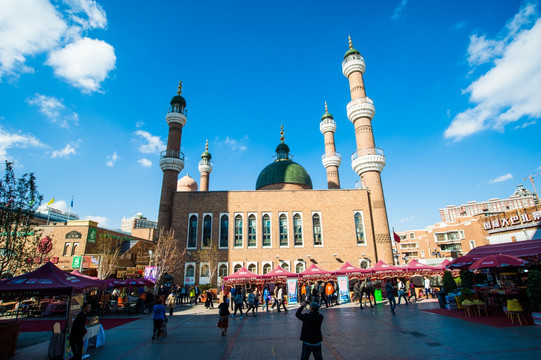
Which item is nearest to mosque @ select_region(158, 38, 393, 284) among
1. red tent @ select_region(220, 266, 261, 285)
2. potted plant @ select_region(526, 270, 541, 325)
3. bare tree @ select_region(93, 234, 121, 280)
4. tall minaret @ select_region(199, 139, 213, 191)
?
bare tree @ select_region(93, 234, 121, 280)

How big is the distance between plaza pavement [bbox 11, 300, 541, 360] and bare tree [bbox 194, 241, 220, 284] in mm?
13807

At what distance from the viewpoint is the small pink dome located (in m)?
42.8

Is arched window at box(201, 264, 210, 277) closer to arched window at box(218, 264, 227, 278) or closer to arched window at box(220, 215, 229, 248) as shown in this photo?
arched window at box(218, 264, 227, 278)

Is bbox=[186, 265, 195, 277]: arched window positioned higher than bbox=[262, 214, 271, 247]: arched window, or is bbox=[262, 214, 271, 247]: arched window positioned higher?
bbox=[262, 214, 271, 247]: arched window

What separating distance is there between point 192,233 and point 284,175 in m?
12.8

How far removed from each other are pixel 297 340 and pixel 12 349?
26.0 feet

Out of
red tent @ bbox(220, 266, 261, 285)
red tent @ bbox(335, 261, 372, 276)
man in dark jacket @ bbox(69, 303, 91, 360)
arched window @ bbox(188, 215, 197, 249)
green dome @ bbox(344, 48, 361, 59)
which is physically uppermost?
green dome @ bbox(344, 48, 361, 59)

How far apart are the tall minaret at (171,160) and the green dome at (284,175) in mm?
10238

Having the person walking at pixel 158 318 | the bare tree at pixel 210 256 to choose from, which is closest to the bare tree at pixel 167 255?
the bare tree at pixel 210 256

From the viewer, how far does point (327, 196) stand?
28.7 m

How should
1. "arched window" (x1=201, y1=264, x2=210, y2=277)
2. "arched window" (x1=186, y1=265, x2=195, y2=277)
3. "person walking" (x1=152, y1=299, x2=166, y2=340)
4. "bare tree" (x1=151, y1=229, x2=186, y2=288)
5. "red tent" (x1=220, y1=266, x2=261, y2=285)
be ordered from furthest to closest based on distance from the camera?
1. "arched window" (x1=186, y1=265, x2=195, y2=277)
2. "arched window" (x1=201, y1=264, x2=210, y2=277)
3. "bare tree" (x1=151, y1=229, x2=186, y2=288)
4. "red tent" (x1=220, y1=266, x2=261, y2=285)
5. "person walking" (x1=152, y1=299, x2=166, y2=340)

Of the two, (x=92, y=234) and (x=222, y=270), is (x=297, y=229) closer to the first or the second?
(x=222, y=270)

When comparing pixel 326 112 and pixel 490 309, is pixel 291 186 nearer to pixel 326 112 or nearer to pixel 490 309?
pixel 326 112

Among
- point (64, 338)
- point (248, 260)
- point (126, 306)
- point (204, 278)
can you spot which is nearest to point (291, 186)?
point (248, 260)
